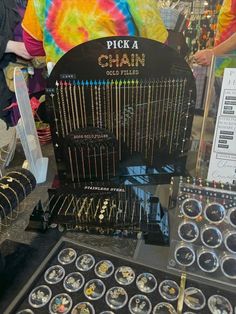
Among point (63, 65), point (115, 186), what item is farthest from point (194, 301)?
point (63, 65)

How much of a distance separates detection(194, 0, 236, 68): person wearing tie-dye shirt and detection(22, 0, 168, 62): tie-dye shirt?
20 cm

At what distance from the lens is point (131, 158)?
28.5 inches

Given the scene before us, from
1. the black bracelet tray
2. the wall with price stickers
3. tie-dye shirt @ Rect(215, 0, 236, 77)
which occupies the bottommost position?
the black bracelet tray

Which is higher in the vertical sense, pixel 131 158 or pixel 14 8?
pixel 14 8

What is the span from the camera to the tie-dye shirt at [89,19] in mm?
715

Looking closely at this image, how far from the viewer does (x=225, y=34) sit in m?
0.99

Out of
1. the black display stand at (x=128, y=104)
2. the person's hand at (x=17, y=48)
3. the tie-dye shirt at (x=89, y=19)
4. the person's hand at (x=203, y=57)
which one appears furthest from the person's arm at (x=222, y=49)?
the person's hand at (x=17, y=48)

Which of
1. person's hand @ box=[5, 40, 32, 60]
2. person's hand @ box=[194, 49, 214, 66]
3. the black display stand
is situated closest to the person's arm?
person's hand @ box=[194, 49, 214, 66]

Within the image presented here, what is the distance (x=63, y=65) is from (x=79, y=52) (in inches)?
1.7

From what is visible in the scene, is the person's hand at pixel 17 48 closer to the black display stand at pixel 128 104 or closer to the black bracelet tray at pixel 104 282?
the black display stand at pixel 128 104

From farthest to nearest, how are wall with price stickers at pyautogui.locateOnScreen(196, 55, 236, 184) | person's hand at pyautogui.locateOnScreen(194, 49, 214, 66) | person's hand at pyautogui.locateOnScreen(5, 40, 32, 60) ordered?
person's hand at pyautogui.locateOnScreen(5, 40, 32, 60)
person's hand at pyautogui.locateOnScreen(194, 49, 214, 66)
wall with price stickers at pyautogui.locateOnScreen(196, 55, 236, 184)

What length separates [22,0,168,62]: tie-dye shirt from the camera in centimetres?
71

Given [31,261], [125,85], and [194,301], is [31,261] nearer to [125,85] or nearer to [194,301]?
[194,301]

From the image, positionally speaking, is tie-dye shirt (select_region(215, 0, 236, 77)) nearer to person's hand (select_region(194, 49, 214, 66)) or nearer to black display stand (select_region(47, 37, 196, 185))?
person's hand (select_region(194, 49, 214, 66))
